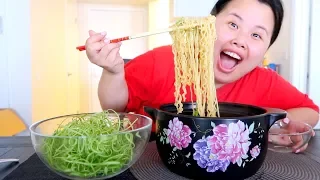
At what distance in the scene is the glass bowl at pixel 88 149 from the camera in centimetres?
44

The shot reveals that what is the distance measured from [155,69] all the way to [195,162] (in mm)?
505

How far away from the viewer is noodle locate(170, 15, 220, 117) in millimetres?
638

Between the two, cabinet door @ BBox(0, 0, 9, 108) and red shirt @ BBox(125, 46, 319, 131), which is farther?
cabinet door @ BBox(0, 0, 9, 108)

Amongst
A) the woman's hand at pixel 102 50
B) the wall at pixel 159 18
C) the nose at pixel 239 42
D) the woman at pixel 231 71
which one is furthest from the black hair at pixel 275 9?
the wall at pixel 159 18

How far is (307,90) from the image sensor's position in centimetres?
243

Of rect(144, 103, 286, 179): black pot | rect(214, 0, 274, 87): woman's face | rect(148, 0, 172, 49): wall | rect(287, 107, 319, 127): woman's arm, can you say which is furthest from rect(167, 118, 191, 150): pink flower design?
rect(148, 0, 172, 49): wall

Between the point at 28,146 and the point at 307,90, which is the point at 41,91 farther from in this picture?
the point at 307,90

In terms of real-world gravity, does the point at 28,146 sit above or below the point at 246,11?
below

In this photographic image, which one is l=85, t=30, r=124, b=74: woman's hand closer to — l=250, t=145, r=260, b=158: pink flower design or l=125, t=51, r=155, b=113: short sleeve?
l=125, t=51, r=155, b=113: short sleeve

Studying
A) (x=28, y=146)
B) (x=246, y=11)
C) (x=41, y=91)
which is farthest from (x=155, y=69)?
(x=41, y=91)

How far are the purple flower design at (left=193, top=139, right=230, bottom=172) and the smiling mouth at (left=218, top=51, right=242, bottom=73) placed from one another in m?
0.44

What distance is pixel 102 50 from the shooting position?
0.64 m

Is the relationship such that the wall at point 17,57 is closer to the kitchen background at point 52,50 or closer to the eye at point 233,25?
the kitchen background at point 52,50

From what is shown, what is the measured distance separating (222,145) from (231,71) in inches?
17.6
